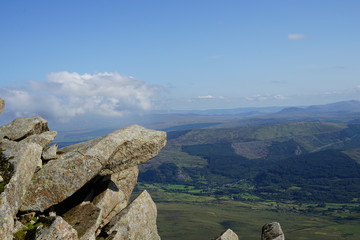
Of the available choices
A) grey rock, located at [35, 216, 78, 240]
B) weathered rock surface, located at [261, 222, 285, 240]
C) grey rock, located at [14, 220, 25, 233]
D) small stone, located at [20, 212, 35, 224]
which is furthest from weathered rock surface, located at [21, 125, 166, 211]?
weathered rock surface, located at [261, 222, 285, 240]

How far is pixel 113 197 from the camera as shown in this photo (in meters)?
32.5

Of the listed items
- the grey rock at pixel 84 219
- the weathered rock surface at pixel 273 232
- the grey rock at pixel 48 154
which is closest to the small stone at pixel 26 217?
the grey rock at pixel 84 219

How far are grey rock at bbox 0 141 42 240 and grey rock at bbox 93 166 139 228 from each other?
734 centimetres

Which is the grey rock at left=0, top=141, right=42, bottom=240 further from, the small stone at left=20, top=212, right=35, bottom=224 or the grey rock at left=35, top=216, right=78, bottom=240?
the grey rock at left=35, top=216, right=78, bottom=240

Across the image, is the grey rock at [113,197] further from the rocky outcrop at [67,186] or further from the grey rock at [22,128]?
the grey rock at [22,128]

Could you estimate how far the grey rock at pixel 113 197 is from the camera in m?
30.9

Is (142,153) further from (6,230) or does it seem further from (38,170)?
(6,230)

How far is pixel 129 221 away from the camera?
28078 mm

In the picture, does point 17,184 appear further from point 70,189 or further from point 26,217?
point 70,189

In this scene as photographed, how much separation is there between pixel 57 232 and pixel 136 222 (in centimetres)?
921

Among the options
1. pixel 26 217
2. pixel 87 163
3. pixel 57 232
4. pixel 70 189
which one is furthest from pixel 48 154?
pixel 57 232

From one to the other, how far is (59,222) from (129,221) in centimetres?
795

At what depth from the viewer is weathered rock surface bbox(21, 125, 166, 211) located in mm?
25844

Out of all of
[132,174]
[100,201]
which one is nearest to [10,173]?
[100,201]
